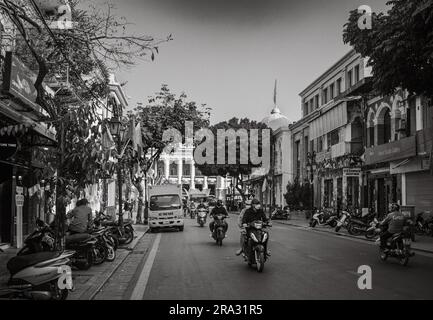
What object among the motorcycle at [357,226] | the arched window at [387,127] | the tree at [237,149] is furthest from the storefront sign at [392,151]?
the tree at [237,149]

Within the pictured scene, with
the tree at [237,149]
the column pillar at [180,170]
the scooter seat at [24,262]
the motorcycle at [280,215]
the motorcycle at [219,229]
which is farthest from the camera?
the column pillar at [180,170]

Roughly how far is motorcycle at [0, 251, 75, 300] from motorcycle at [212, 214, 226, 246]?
38.6ft

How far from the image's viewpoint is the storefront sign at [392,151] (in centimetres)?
2777

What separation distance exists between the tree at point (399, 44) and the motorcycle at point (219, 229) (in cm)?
701

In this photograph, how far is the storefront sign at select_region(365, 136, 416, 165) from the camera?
27766 mm

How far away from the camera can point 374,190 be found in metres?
35.5

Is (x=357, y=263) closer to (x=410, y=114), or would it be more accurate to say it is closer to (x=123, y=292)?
(x=123, y=292)

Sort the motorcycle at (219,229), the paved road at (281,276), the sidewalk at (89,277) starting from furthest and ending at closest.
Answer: the motorcycle at (219,229), the sidewalk at (89,277), the paved road at (281,276)

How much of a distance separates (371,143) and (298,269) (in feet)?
83.4

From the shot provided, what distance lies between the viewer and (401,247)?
14.4 meters

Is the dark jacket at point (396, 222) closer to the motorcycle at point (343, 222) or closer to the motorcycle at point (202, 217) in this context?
the motorcycle at point (343, 222)

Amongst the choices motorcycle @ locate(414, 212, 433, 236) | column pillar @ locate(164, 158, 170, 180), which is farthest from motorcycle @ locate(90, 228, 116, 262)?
column pillar @ locate(164, 158, 170, 180)

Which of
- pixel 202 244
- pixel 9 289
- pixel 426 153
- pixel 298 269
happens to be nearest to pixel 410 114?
pixel 426 153
